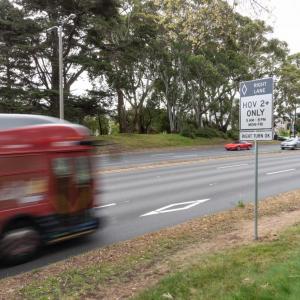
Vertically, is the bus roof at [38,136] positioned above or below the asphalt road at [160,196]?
above

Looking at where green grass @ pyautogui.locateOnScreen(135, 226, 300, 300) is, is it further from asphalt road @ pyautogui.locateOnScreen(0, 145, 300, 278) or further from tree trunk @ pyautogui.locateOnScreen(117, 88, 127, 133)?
tree trunk @ pyautogui.locateOnScreen(117, 88, 127, 133)

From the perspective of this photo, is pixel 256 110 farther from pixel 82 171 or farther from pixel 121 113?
pixel 121 113

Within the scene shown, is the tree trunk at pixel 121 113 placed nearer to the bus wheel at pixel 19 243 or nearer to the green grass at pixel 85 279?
the bus wheel at pixel 19 243

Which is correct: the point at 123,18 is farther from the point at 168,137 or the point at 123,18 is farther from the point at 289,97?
the point at 289,97

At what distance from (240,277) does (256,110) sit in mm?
3071

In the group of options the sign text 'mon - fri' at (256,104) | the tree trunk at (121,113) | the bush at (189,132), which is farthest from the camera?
the bush at (189,132)

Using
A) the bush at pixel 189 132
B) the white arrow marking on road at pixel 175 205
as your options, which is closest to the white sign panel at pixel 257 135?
the white arrow marking on road at pixel 175 205

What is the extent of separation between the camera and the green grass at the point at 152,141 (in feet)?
147

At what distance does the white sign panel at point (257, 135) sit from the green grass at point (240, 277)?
1.72 metres

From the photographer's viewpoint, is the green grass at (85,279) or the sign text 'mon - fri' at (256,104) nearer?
the green grass at (85,279)

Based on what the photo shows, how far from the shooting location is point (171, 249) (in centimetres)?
777

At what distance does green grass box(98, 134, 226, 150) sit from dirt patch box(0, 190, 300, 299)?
32483 mm

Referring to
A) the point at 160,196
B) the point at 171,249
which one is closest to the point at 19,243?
the point at 171,249

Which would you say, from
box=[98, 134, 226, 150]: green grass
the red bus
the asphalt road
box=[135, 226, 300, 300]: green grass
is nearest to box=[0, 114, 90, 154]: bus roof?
the red bus
